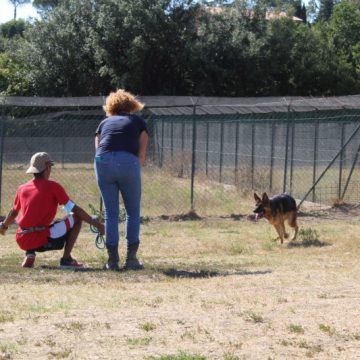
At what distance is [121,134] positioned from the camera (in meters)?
8.39

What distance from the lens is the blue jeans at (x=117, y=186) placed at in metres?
8.41

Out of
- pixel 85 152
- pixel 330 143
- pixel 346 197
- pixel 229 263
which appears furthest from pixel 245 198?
pixel 229 263

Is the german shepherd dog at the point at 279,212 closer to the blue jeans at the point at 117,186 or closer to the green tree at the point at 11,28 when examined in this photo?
the blue jeans at the point at 117,186

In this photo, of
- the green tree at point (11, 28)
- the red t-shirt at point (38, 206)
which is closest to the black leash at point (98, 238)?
the red t-shirt at point (38, 206)

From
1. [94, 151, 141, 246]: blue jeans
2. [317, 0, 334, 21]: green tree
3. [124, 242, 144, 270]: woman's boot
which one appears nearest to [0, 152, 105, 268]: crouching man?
[94, 151, 141, 246]: blue jeans

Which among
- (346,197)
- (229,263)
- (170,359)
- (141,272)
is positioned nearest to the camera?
(170,359)

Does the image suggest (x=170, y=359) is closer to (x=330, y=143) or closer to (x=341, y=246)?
(x=341, y=246)

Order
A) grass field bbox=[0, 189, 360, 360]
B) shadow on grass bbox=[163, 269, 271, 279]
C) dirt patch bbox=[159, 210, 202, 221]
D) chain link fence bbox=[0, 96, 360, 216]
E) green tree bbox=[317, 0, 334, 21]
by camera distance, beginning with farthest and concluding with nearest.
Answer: green tree bbox=[317, 0, 334, 21] < chain link fence bbox=[0, 96, 360, 216] < dirt patch bbox=[159, 210, 202, 221] < shadow on grass bbox=[163, 269, 271, 279] < grass field bbox=[0, 189, 360, 360]

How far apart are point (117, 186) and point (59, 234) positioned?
32.1 inches

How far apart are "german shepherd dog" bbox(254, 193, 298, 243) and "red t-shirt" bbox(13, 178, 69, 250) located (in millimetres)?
4179

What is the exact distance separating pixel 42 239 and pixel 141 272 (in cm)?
110

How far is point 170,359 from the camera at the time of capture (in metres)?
4.84

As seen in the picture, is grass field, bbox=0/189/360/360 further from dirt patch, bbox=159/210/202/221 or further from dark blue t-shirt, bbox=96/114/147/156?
dirt patch, bbox=159/210/202/221

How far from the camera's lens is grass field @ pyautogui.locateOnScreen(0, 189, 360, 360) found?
5211mm
